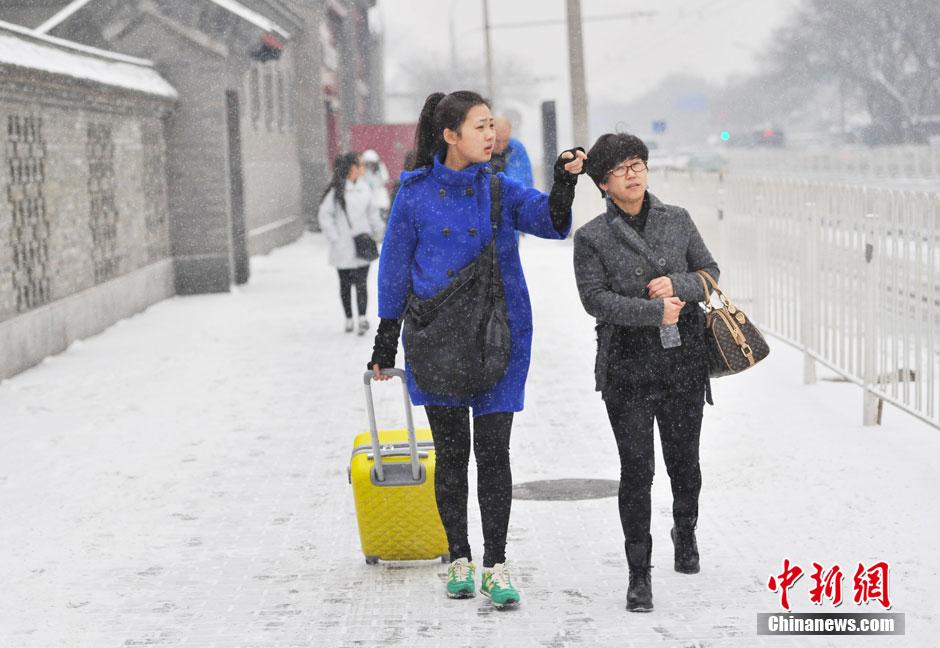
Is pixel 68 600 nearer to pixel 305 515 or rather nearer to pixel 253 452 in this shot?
pixel 305 515

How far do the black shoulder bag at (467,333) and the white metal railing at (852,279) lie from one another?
2.78 metres

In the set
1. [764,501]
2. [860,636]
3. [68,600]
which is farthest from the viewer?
[764,501]

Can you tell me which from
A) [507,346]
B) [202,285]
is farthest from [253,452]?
[202,285]

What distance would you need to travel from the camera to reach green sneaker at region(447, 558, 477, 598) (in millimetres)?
5574

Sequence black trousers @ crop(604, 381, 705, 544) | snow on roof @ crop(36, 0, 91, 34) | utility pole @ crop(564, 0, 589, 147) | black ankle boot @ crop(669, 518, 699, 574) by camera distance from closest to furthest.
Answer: black trousers @ crop(604, 381, 705, 544)
black ankle boot @ crop(669, 518, 699, 574)
snow on roof @ crop(36, 0, 91, 34)
utility pole @ crop(564, 0, 589, 147)

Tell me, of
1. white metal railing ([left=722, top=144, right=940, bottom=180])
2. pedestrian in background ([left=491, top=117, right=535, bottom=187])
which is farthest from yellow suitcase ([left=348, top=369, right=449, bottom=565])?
white metal railing ([left=722, top=144, right=940, bottom=180])

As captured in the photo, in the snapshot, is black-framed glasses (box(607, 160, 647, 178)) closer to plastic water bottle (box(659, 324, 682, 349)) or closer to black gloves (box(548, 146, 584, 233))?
black gloves (box(548, 146, 584, 233))

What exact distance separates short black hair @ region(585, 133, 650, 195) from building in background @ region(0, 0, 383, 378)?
Answer: 24.9ft

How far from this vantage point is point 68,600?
5.84 meters

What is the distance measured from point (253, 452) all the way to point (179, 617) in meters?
3.23

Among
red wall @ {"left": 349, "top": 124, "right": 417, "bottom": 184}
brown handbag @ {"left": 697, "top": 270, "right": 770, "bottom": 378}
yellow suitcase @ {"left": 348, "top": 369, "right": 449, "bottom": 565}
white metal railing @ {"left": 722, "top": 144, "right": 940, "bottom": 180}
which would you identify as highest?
red wall @ {"left": 349, "top": 124, "right": 417, "bottom": 184}

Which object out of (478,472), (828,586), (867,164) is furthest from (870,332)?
(867,164)

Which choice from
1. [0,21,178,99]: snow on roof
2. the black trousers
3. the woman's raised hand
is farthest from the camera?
→ [0,21,178,99]: snow on roof

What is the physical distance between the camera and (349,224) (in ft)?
46.3
